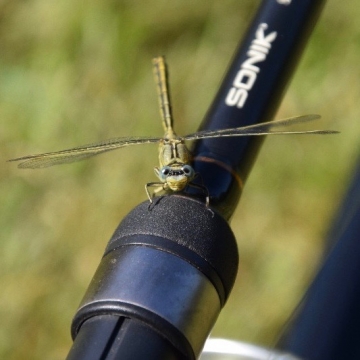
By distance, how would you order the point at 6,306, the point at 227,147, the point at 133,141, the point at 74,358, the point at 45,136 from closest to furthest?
the point at 74,358
the point at 227,147
the point at 133,141
the point at 6,306
the point at 45,136

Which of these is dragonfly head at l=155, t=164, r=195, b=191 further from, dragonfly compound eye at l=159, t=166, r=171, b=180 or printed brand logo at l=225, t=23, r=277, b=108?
printed brand logo at l=225, t=23, r=277, b=108

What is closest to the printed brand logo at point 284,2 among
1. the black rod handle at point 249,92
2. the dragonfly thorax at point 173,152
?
the black rod handle at point 249,92

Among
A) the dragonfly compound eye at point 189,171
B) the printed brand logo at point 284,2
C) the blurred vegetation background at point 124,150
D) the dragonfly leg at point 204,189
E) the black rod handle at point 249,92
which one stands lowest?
the blurred vegetation background at point 124,150

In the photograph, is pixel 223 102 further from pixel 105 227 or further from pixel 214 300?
pixel 105 227

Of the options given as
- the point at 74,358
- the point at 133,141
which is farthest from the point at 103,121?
the point at 74,358

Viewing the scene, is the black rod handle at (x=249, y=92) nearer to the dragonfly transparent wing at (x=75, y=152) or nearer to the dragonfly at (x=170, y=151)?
A: the dragonfly at (x=170, y=151)

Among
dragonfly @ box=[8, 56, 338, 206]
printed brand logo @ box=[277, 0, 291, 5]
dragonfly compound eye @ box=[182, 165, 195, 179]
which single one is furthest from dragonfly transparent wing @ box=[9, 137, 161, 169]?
printed brand logo @ box=[277, 0, 291, 5]
